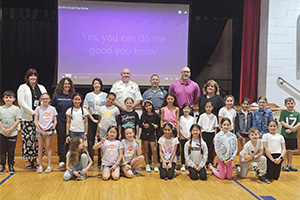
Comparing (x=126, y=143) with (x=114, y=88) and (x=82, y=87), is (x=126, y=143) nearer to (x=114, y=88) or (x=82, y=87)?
(x=114, y=88)

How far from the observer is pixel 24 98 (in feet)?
14.0

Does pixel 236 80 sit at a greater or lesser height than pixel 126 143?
greater

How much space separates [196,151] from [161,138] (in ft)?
1.65

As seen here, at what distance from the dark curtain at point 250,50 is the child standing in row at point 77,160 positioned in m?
4.03

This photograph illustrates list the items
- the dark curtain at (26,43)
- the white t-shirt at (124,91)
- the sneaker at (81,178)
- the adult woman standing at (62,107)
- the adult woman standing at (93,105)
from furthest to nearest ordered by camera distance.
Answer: the dark curtain at (26,43) → the white t-shirt at (124,91) → the adult woman standing at (93,105) → the adult woman standing at (62,107) → the sneaker at (81,178)

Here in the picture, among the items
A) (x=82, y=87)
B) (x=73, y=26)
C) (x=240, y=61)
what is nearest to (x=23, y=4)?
(x=73, y=26)

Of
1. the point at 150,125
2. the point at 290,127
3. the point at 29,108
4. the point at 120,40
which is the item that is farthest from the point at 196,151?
the point at 120,40

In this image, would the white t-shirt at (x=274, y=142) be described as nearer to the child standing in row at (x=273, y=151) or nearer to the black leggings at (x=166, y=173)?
the child standing in row at (x=273, y=151)

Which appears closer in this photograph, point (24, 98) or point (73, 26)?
point (24, 98)

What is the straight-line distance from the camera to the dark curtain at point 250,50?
6.69 metres

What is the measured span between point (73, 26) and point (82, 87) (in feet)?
4.11

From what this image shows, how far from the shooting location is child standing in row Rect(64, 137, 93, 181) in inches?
155

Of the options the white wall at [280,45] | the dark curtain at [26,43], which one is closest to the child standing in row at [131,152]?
the dark curtain at [26,43]

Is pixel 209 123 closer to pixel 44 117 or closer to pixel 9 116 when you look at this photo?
pixel 44 117
